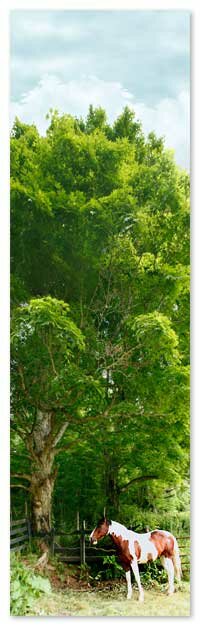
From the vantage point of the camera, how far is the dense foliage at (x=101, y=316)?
4.88 meters

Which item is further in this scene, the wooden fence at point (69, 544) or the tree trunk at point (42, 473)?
the tree trunk at point (42, 473)

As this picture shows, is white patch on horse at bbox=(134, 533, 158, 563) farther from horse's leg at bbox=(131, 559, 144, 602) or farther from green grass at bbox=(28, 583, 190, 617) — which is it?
green grass at bbox=(28, 583, 190, 617)

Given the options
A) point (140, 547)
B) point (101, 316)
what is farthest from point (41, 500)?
point (101, 316)

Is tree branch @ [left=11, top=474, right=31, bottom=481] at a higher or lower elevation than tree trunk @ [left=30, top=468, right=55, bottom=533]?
higher

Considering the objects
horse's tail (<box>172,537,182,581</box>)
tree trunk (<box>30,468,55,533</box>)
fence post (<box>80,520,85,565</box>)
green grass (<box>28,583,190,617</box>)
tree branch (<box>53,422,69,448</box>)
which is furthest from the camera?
tree branch (<box>53,422,69,448</box>)

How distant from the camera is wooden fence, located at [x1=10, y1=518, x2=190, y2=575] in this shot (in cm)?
482

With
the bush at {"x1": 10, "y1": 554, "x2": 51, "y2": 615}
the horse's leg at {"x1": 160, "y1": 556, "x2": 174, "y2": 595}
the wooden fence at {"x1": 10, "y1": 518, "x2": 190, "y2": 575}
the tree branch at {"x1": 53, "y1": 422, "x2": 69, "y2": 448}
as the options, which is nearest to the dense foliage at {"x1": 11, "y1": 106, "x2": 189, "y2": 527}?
the tree branch at {"x1": 53, "y1": 422, "x2": 69, "y2": 448}

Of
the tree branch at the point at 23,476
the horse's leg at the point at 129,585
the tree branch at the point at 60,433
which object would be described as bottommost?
the horse's leg at the point at 129,585

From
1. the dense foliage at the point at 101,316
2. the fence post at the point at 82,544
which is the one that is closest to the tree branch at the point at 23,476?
the dense foliage at the point at 101,316

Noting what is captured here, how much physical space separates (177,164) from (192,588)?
2945 mm

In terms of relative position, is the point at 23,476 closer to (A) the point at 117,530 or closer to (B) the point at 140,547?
(A) the point at 117,530

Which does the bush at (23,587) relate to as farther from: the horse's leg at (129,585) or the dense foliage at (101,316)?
the horse's leg at (129,585)

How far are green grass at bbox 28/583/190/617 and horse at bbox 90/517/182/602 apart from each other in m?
0.09
